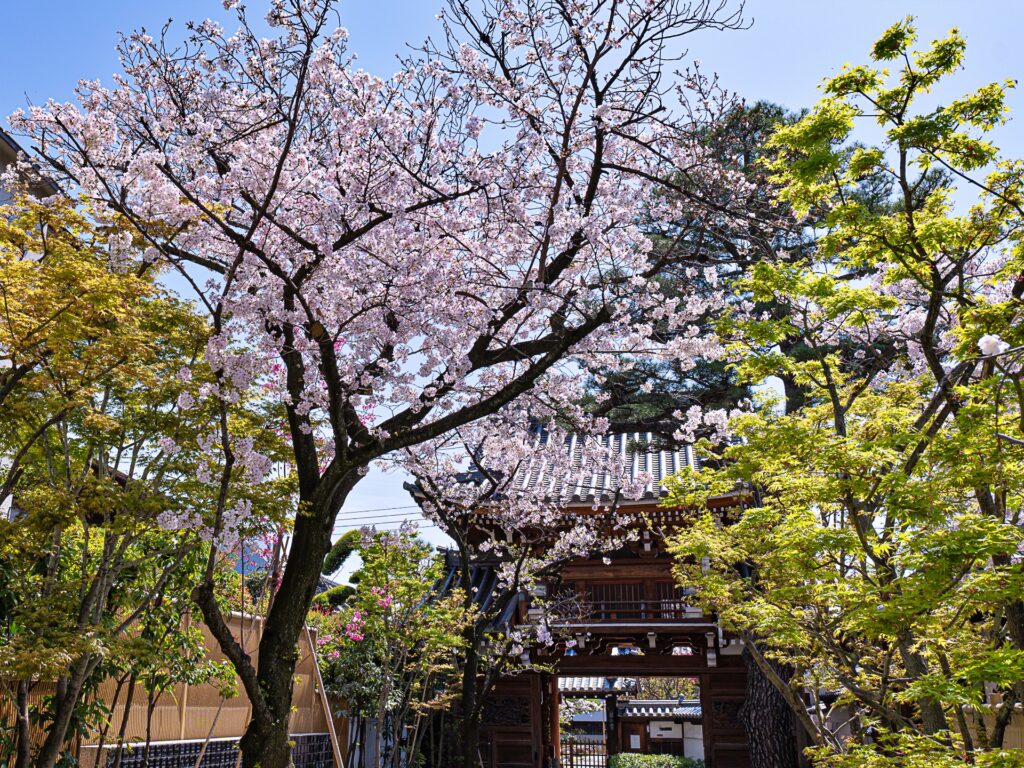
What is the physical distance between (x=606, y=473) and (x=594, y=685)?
15.3m

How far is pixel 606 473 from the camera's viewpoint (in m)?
15.7

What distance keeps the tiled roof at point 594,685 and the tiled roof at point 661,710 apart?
0.67 meters

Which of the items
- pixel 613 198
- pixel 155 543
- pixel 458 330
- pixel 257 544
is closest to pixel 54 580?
pixel 155 543

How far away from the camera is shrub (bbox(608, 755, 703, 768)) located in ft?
64.1

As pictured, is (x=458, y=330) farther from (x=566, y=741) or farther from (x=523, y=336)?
(x=566, y=741)

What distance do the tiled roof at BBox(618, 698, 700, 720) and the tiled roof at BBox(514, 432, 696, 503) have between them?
13346 millimetres

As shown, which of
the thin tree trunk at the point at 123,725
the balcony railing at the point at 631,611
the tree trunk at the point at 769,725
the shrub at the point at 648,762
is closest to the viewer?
the thin tree trunk at the point at 123,725

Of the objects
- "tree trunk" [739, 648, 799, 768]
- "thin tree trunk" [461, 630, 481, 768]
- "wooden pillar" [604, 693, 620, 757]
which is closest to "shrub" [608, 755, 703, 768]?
"wooden pillar" [604, 693, 620, 757]

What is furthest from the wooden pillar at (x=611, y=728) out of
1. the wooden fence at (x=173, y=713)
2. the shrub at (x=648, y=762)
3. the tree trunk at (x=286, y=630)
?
the tree trunk at (x=286, y=630)

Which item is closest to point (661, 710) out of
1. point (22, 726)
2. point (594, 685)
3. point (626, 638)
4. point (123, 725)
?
point (594, 685)

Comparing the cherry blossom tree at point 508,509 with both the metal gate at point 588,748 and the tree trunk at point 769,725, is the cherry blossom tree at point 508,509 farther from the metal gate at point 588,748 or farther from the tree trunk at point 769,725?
the metal gate at point 588,748

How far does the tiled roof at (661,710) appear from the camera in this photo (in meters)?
26.6

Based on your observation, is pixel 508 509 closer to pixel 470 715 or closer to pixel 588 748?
pixel 470 715

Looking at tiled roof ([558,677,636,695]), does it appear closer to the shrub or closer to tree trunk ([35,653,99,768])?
the shrub
